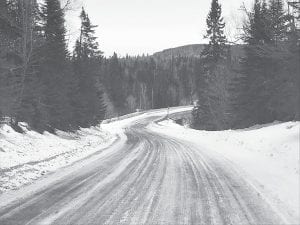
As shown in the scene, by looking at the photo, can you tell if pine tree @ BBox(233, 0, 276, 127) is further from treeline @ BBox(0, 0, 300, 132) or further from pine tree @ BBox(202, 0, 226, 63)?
pine tree @ BBox(202, 0, 226, 63)

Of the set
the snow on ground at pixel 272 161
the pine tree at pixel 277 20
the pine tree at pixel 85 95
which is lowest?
the snow on ground at pixel 272 161

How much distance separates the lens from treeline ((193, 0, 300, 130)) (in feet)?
74.3

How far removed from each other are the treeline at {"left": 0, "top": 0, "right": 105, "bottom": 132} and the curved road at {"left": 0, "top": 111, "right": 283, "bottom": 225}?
8.81 metres

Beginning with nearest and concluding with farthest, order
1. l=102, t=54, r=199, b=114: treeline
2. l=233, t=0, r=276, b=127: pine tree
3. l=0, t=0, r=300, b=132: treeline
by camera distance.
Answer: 1. l=0, t=0, r=300, b=132: treeline
2. l=233, t=0, r=276, b=127: pine tree
3. l=102, t=54, r=199, b=114: treeline

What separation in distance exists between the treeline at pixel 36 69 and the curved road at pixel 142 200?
28.9 ft

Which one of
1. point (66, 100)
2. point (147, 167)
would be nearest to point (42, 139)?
point (66, 100)

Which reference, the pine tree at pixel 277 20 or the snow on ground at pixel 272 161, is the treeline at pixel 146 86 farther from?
the snow on ground at pixel 272 161

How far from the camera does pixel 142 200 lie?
326 inches

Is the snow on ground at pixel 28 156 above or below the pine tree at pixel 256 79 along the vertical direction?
below

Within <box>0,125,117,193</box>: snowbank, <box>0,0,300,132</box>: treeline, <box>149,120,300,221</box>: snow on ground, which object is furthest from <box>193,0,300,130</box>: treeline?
<box>0,125,117,193</box>: snowbank

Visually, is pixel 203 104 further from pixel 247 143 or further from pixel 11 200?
pixel 11 200

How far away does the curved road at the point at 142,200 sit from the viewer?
22.6 feet

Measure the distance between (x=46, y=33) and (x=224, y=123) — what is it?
24461 millimetres

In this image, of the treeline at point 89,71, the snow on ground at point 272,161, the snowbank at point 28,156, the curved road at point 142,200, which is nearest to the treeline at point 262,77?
the treeline at point 89,71
